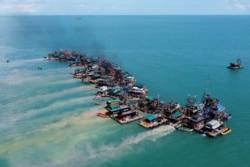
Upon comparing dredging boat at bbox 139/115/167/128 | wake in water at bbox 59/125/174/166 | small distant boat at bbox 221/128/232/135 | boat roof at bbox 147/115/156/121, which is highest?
boat roof at bbox 147/115/156/121

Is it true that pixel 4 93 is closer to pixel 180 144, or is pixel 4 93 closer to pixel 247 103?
pixel 180 144

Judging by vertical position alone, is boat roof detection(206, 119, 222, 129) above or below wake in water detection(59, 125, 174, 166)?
above

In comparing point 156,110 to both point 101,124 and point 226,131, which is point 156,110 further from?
point 226,131

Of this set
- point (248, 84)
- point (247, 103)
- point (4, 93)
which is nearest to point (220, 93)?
point (247, 103)

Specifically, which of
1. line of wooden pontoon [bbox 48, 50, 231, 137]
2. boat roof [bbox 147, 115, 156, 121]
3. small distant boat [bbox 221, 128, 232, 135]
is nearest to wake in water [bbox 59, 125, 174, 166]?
boat roof [bbox 147, 115, 156, 121]

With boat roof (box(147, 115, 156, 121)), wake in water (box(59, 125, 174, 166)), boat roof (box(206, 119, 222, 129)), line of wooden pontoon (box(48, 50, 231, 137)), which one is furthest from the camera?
boat roof (box(147, 115, 156, 121))

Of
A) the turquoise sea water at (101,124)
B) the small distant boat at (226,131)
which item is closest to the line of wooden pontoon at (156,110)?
the small distant boat at (226,131)

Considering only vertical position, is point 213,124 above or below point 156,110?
below

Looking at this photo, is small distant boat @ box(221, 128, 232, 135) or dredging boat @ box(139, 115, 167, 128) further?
dredging boat @ box(139, 115, 167, 128)

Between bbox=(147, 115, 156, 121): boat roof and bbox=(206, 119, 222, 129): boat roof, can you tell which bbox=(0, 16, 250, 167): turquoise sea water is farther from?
bbox=(206, 119, 222, 129): boat roof

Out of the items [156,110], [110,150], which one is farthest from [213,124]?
[110,150]

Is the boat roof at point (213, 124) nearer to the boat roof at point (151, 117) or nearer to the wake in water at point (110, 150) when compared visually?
the wake in water at point (110, 150)

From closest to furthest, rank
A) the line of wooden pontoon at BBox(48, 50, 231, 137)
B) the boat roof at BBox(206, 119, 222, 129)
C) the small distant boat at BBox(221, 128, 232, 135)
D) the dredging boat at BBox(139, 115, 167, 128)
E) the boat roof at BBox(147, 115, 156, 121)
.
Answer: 1. the boat roof at BBox(206, 119, 222, 129)
2. the small distant boat at BBox(221, 128, 232, 135)
3. the line of wooden pontoon at BBox(48, 50, 231, 137)
4. the dredging boat at BBox(139, 115, 167, 128)
5. the boat roof at BBox(147, 115, 156, 121)
